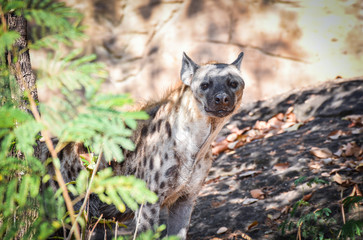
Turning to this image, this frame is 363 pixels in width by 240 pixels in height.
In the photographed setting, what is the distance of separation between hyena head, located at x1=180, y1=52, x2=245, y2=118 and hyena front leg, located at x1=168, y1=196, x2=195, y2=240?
2.77 ft

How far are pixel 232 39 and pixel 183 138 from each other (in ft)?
17.6

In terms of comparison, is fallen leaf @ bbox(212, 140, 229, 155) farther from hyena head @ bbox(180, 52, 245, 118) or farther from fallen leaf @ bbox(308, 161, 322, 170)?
hyena head @ bbox(180, 52, 245, 118)

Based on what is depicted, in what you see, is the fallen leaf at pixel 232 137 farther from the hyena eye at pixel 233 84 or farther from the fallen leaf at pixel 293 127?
the hyena eye at pixel 233 84

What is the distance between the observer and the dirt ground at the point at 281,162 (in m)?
4.20

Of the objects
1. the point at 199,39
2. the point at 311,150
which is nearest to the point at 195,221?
the point at 311,150

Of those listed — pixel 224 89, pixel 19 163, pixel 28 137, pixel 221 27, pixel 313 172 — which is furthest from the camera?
pixel 221 27

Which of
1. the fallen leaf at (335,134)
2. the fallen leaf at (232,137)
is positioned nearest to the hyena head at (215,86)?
the fallen leaf at (335,134)

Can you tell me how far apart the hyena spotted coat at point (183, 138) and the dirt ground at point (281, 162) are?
0.67 metres

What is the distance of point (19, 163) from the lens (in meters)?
1.70

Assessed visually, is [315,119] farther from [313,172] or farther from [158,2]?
[158,2]

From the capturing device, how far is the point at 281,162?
5426mm

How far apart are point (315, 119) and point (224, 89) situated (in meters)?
3.43

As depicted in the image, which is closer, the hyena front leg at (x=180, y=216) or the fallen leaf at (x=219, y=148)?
the hyena front leg at (x=180, y=216)

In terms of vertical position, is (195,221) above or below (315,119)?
below
